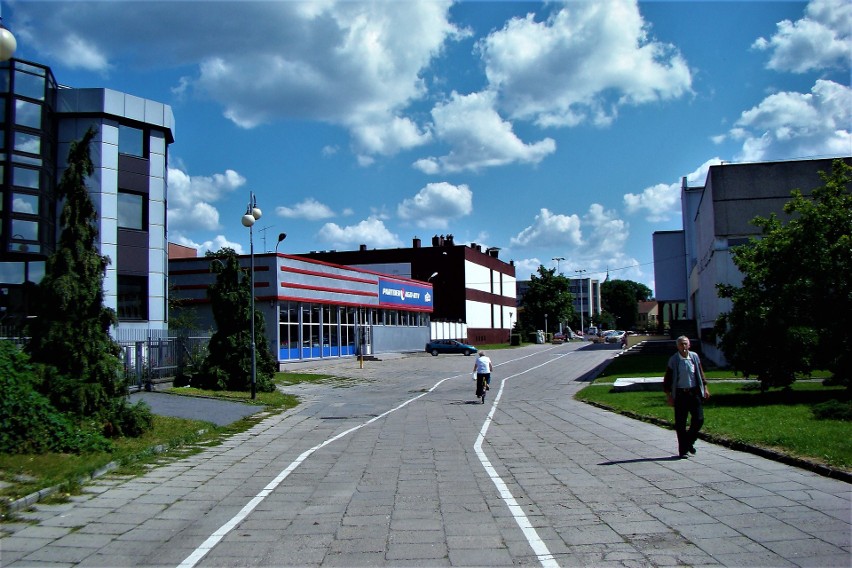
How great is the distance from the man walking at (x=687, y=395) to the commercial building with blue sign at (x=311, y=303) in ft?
98.7

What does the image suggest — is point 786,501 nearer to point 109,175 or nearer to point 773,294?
point 773,294

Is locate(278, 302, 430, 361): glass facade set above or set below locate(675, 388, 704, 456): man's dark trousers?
above

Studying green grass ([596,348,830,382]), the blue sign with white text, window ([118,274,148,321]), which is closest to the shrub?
window ([118,274,148,321])

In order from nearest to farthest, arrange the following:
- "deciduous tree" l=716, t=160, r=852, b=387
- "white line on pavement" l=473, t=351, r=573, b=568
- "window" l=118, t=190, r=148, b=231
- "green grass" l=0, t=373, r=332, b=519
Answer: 1. "white line on pavement" l=473, t=351, r=573, b=568
2. "green grass" l=0, t=373, r=332, b=519
3. "deciduous tree" l=716, t=160, r=852, b=387
4. "window" l=118, t=190, r=148, b=231

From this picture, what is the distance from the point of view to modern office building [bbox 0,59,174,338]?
2681cm

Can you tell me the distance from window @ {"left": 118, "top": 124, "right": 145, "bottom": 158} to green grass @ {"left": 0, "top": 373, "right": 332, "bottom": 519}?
52.2 ft

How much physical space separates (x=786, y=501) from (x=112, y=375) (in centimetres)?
1137

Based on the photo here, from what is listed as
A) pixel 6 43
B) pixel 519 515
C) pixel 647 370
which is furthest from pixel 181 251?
pixel 519 515

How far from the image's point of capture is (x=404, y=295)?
59969 millimetres

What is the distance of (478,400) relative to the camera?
2350 cm

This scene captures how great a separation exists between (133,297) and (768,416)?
24553 mm

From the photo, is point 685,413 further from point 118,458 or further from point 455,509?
point 118,458

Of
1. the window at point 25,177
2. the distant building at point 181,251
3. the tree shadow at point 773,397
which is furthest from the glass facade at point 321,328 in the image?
the tree shadow at point 773,397

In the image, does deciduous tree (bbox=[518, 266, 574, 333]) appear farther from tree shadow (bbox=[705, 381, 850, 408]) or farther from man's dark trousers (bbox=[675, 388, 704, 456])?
man's dark trousers (bbox=[675, 388, 704, 456])
